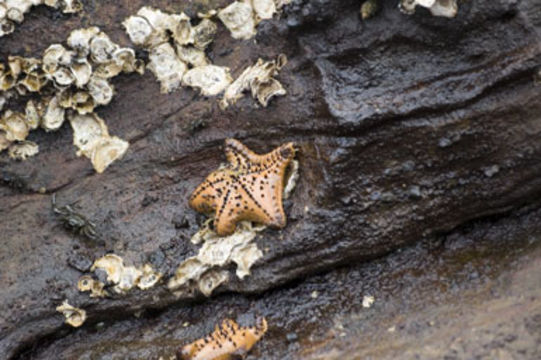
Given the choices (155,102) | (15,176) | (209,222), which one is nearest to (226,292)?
(209,222)

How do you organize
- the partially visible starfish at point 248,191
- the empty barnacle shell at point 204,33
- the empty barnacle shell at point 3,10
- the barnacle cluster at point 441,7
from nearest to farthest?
1. the barnacle cluster at point 441,7
2. the partially visible starfish at point 248,191
3. the empty barnacle shell at point 3,10
4. the empty barnacle shell at point 204,33

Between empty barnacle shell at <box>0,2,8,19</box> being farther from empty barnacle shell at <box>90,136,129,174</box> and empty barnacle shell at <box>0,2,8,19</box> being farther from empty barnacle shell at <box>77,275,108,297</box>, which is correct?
empty barnacle shell at <box>77,275,108,297</box>

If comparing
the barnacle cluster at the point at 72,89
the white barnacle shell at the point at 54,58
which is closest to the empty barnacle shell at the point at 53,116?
the barnacle cluster at the point at 72,89

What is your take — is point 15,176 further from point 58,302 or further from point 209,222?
point 209,222

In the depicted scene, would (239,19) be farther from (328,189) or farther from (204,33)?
Answer: (328,189)

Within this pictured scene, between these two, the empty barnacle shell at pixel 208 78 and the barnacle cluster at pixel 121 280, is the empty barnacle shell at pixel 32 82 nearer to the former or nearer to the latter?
the empty barnacle shell at pixel 208 78

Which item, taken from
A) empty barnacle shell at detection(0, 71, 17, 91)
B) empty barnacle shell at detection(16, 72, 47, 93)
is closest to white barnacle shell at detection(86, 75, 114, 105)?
empty barnacle shell at detection(16, 72, 47, 93)

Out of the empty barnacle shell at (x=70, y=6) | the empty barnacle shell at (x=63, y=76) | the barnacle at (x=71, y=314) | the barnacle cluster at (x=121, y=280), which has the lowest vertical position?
the barnacle at (x=71, y=314)
